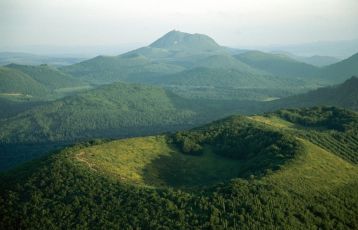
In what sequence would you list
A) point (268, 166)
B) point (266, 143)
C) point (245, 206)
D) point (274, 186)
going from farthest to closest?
point (266, 143)
point (268, 166)
point (274, 186)
point (245, 206)

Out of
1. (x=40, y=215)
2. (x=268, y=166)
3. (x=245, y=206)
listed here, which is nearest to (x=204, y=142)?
(x=268, y=166)

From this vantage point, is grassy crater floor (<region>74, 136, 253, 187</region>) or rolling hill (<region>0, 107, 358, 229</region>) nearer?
rolling hill (<region>0, 107, 358, 229</region>)

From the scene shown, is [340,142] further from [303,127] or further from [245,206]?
[245,206]

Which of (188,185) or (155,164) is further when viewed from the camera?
(155,164)

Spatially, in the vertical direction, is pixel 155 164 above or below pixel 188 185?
above

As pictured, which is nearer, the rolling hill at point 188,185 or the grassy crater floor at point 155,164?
the rolling hill at point 188,185

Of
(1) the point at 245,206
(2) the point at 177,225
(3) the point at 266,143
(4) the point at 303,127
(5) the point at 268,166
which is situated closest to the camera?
(2) the point at 177,225

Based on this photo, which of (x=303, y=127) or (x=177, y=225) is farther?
(x=303, y=127)
